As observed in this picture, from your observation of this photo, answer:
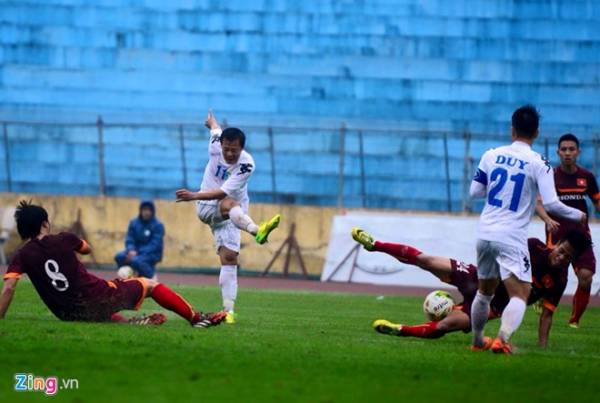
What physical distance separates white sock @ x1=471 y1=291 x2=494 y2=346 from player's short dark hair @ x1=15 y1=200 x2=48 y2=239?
411cm

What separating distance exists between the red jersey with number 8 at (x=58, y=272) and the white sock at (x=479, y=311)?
361cm

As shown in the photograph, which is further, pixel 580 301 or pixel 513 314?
pixel 580 301

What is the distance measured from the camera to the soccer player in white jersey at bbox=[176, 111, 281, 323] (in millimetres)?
15016

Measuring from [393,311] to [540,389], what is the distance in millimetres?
8593

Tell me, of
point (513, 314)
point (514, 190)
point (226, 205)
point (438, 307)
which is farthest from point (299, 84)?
point (513, 314)

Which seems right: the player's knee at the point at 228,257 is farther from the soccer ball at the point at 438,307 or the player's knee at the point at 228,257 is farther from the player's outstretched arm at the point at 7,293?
the player's outstretched arm at the point at 7,293

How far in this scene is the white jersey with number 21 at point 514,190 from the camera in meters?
11.8

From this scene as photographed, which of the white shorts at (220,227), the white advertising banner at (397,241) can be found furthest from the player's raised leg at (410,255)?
the white advertising banner at (397,241)

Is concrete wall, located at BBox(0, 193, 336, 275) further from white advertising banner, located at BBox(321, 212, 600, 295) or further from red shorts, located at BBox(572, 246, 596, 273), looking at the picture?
red shorts, located at BBox(572, 246, 596, 273)

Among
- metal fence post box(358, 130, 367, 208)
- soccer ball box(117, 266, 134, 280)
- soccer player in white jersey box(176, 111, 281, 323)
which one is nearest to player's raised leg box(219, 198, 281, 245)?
soccer player in white jersey box(176, 111, 281, 323)

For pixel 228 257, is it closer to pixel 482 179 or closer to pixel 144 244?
pixel 482 179

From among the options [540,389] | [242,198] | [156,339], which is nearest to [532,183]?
[540,389]

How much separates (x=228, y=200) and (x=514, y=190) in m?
4.34

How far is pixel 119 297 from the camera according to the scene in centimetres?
1341
